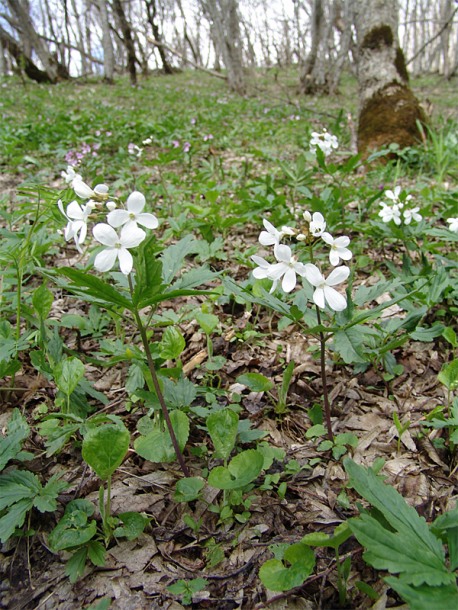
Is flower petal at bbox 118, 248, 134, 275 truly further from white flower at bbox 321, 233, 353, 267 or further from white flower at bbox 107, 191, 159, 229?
white flower at bbox 321, 233, 353, 267

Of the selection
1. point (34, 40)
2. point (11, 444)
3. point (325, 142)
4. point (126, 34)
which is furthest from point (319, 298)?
point (34, 40)

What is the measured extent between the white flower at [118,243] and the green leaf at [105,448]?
1.72 feet

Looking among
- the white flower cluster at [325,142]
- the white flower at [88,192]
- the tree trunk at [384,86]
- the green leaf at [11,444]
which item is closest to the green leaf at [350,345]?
the white flower at [88,192]

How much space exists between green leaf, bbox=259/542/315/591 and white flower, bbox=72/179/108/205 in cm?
120

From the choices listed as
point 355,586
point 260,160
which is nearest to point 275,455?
point 355,586

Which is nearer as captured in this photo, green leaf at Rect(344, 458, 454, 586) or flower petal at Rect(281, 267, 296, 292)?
green leaf at Rect(344, 458, 454, 586)

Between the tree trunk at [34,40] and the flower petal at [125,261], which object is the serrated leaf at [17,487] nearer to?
the flower petal at [125,261]

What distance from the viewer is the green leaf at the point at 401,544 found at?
0.93 metres

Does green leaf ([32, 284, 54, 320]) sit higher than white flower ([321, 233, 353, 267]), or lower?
lower

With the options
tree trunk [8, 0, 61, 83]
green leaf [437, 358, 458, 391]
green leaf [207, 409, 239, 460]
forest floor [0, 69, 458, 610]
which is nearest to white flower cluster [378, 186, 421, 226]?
forest floor [0, 69, 458, 610]

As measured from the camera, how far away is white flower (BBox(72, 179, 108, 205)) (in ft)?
4.18

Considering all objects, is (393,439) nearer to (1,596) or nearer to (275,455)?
(275,455)

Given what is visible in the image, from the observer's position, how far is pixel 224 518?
1402 millimetres

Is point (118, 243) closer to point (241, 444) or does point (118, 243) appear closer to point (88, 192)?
point (88, 192)
